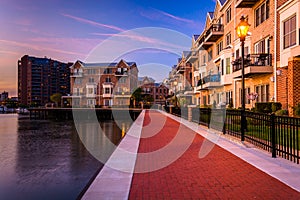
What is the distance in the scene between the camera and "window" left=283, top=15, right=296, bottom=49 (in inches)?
612

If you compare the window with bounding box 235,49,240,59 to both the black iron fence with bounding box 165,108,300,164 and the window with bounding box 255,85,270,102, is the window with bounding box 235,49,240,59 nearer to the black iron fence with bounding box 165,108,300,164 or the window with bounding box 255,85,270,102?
the window with bounding box 255,85,270,102

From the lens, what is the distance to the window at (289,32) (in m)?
15.5

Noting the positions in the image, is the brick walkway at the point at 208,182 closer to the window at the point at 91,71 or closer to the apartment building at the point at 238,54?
the apartment building at the point at 238,54

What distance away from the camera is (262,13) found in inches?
794

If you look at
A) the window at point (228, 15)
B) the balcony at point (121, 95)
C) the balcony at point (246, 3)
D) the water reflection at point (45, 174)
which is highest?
the window at point (228, 15)

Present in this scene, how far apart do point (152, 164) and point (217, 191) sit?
2.50m

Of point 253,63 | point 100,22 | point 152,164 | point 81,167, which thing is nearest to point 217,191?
point 152,164

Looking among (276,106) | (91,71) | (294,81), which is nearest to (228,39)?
(276,106)

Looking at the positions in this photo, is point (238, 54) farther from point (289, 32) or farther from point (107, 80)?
point (107, 80)

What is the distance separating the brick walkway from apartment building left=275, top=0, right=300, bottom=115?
9.79 m

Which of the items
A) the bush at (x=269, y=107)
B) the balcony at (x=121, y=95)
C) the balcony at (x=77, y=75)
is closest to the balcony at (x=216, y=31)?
the bush at (x=269, y=107)

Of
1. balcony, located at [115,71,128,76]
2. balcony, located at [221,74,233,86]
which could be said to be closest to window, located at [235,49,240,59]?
balcony, located at [221,74,233,86]

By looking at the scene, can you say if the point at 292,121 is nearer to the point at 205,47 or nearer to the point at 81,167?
the point at 81,167

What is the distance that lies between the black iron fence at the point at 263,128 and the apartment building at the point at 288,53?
14.7ft
